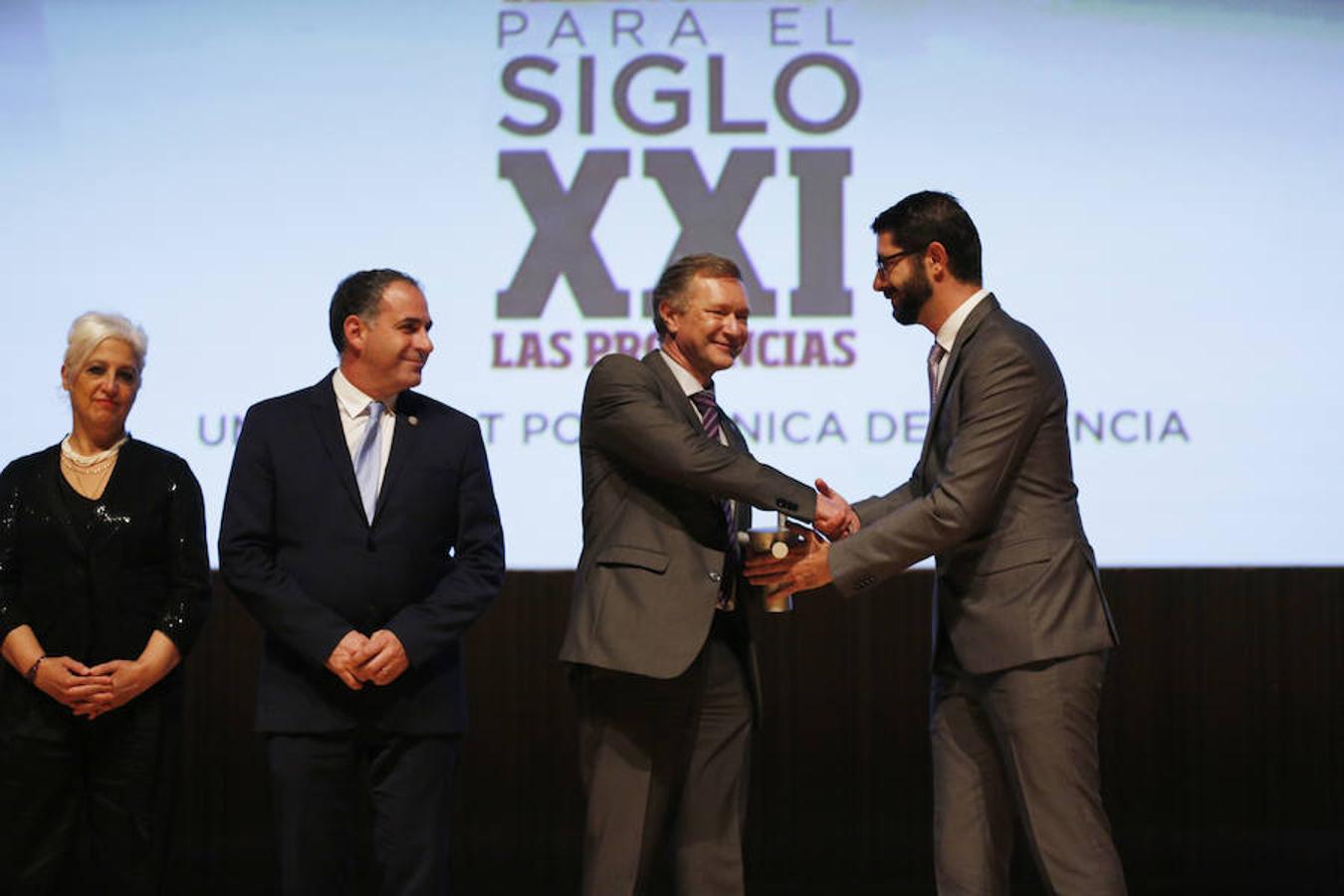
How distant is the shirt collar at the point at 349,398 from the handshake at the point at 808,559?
790 millimetres

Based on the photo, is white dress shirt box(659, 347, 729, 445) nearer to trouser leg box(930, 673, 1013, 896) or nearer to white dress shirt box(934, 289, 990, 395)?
white dress shirt box(934, 289, 990, 395)

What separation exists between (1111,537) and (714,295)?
211cm

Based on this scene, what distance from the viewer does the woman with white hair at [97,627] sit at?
289 centimetres

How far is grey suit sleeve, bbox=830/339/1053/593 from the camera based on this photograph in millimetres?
2730

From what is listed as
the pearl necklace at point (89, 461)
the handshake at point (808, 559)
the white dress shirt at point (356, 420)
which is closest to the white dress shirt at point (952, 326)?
the handshake at point (808, 559)

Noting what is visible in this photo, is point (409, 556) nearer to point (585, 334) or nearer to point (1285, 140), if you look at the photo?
point (585, 334)

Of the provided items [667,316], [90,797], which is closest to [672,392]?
[667,316]

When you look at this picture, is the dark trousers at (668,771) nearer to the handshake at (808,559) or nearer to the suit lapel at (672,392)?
the handshake at (808,559)

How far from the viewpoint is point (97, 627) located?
296 cm

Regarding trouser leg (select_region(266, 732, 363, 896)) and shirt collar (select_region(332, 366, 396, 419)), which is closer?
trouser leg (select_region(266, 732, 363, 896))

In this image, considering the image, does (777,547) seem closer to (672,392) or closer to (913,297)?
(672,392)

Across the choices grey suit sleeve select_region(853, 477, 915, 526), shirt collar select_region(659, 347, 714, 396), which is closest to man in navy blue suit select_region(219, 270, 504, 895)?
shirt collar select_region(659, 347, 714, 396)

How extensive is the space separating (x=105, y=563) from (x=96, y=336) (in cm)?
45

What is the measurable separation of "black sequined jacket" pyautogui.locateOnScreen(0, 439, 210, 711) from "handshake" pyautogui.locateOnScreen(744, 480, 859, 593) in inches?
44.2
